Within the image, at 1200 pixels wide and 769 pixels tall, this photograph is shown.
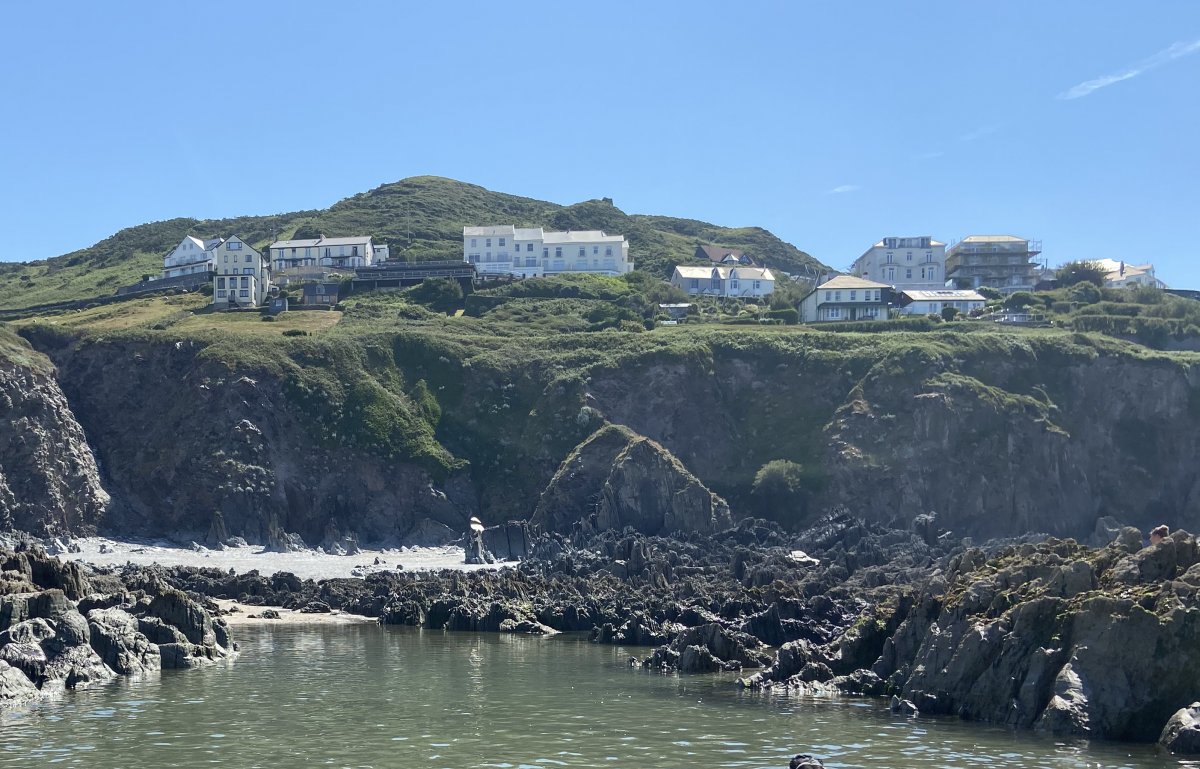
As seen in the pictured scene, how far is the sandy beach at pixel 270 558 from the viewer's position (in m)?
84.8

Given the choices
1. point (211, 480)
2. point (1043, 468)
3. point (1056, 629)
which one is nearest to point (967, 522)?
point (1043, 468)

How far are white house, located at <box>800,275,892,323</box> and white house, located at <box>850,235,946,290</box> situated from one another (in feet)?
81.4

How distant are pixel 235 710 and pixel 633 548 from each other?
42.6 m

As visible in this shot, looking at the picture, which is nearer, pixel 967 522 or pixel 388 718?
pixel 388 718

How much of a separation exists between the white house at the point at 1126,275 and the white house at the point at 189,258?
11456cm

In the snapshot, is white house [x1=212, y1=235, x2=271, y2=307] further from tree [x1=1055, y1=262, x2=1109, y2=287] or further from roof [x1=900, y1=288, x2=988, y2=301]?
tree [x1=1055, y1=262, x2=1109, y2=287]

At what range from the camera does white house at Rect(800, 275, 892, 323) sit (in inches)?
5910

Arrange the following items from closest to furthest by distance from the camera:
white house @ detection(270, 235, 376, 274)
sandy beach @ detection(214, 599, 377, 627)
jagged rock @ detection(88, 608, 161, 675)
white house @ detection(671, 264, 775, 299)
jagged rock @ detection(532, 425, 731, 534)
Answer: jagged rock @ detection(88, 608, 161, 675) → sandy beach @ detection(214, 599, 377, 627) → jagged rock @ detection(532, 425, 731, 534) → white house @ detection(270, 235, 376, 274) → white house @ detection(671, 264, 775, 299)

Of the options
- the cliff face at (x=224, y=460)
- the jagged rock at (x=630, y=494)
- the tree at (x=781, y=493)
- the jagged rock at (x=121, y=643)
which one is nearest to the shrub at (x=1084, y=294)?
the tree at (x=781, y=493)

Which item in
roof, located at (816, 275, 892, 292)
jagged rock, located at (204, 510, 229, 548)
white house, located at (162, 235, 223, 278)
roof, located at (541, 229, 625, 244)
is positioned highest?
roof, located at (541, 229, 625, 244)

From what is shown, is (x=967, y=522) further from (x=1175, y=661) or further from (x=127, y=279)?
(x=127, y=279)

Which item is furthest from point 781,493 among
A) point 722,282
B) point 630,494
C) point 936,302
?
point 722,282

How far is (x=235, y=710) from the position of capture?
37.5 meters

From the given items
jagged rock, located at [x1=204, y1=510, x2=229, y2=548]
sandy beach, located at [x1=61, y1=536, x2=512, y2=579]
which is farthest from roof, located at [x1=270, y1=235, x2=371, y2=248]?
sandy beach, located at [x1=61, y1=536, x2=512, y2=579]
